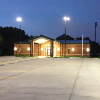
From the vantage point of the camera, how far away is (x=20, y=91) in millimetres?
9227

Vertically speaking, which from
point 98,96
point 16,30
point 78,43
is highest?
point 16,30

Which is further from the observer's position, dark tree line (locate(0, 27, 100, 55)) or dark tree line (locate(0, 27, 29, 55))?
dark tree line (locate(0, 27, 100, 55))

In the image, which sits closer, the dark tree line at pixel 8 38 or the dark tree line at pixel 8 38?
the dark tree line at pixel 8 38

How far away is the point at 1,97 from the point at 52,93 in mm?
1977

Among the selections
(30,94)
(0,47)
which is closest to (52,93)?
(30,94)

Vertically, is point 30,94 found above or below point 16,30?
below

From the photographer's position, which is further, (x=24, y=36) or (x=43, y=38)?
(x=24, y=36)

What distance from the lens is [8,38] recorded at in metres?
86.4

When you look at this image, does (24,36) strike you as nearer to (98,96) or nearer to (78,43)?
(78,43)

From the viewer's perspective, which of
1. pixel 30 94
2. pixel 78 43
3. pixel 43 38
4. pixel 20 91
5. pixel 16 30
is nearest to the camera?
pixel 30 94

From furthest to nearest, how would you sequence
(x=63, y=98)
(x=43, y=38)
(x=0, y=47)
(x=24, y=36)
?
(x=24, y=36), (x=0, y=47), (x=43, y=38), (x=63, y=98)

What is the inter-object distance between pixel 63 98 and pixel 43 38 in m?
47.9

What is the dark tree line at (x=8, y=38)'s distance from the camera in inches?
2904

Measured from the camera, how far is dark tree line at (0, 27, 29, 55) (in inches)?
2904
